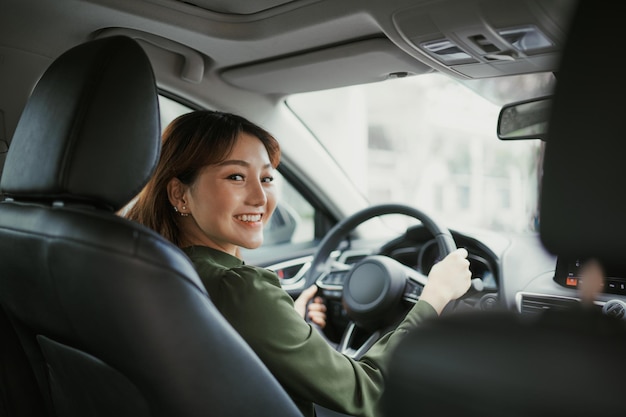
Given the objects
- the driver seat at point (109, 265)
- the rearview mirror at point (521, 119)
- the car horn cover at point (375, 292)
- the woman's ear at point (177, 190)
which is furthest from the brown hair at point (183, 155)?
the rearview mirror at point (521, 119)

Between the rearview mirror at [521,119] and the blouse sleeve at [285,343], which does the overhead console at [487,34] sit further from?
the blouse sleeve at [285,343]

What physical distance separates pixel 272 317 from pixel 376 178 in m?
8.40

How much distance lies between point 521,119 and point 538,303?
662 mm

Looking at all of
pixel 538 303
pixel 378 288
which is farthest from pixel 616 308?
pixel 378 288

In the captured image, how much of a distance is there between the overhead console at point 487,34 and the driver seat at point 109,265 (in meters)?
0.97

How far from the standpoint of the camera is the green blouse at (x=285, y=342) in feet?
5.50

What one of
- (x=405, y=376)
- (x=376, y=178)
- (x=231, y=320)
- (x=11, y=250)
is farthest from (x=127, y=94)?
(x=376, y=178)

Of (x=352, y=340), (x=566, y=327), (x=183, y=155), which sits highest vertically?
(x=183, y=155)

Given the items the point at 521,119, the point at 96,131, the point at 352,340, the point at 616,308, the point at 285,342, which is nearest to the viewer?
the point at 96,131

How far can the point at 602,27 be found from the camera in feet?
2.74

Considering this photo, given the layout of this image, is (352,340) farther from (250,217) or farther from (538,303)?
(250,217)

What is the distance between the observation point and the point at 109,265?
1.34 meters

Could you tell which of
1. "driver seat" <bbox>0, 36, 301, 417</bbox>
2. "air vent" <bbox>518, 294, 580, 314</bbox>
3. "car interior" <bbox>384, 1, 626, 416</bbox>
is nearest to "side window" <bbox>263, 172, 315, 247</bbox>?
"air vent" <bbox>518, 294, 580, 314</bbox>

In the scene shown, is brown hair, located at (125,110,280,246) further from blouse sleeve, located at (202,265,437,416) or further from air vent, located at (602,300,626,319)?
air vent, located at (602,300,626,319)
